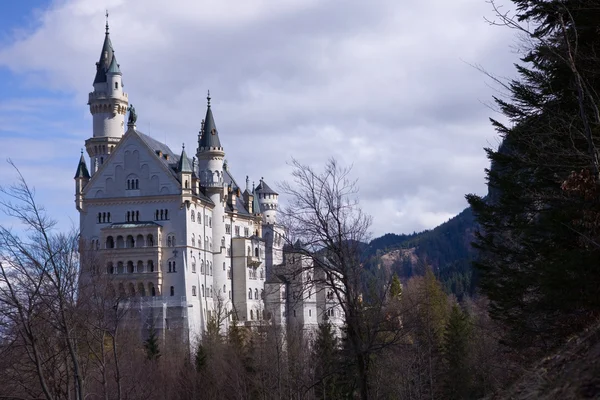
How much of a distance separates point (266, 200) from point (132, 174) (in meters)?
31.7

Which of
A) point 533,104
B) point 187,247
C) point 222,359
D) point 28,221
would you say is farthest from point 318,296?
point 28,221

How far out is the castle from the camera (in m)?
96.8

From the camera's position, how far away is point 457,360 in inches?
2736

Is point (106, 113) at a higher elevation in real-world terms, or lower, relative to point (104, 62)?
lower

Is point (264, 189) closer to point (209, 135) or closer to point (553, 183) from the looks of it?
point (209, 135)

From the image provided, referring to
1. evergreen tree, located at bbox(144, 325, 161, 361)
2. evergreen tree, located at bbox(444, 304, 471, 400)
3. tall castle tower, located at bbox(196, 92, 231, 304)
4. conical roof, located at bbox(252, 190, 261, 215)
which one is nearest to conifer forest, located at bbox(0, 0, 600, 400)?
evergreen tree, located at bbox(444, 304, 471, 400)

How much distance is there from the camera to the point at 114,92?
347 feet

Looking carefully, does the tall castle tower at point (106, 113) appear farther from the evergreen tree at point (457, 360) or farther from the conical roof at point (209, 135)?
the evergreen tree at point (457, 360)

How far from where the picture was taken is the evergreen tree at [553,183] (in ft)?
63.5

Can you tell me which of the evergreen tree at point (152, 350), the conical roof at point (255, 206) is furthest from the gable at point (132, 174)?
the evergreen tree at point (152, 350)

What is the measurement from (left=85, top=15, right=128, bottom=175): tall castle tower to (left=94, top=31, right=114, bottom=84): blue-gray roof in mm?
450

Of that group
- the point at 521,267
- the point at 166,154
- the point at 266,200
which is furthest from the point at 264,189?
the point at 521,267

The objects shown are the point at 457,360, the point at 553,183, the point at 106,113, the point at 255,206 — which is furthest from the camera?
the point at 255,206

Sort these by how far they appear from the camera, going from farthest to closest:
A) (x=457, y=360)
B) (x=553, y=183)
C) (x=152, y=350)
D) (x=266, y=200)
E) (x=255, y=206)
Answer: (x=266, y=200)
(x=255, y=206)
(x=152, y=350)
(x=457, y=360)
(x=553, y=183)
